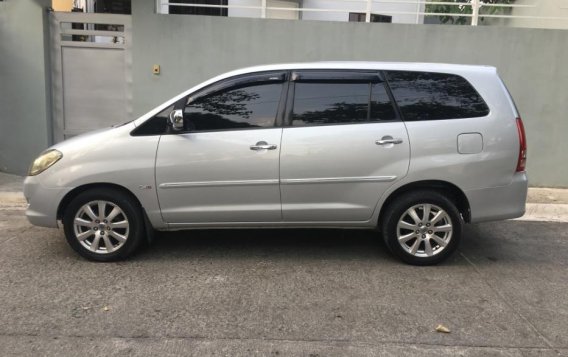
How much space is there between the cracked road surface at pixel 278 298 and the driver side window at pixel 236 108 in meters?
1.29

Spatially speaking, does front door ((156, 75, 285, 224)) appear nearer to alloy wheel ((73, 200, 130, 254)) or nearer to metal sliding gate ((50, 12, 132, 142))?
alloy wheel ((73, 200, 130, 254))

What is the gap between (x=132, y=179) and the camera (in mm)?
4609

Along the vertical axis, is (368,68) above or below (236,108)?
above

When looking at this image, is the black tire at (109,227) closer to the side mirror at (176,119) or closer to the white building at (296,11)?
the side mirror at (176,119)

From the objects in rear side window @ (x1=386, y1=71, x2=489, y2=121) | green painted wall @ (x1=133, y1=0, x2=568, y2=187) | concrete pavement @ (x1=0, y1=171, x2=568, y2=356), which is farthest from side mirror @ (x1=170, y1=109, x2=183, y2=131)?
Result: green painted wall @ (x1=133, y1=0, x2=568, y2=187)

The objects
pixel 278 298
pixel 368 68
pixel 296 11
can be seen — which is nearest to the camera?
pixel 278 298

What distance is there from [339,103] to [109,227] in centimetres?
238

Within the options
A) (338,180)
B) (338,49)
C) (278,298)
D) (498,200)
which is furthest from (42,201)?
(338,49)

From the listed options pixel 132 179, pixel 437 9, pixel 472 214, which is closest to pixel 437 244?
pixel 472 214

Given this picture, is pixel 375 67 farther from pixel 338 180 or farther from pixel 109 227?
pixel 109 227

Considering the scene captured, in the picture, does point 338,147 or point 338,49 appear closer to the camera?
point 338,147

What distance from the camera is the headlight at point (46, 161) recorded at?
4.66 m

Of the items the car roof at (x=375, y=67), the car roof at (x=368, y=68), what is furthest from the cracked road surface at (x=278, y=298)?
the car roof at (x=375, y=67)

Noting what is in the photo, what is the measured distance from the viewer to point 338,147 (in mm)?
4613
